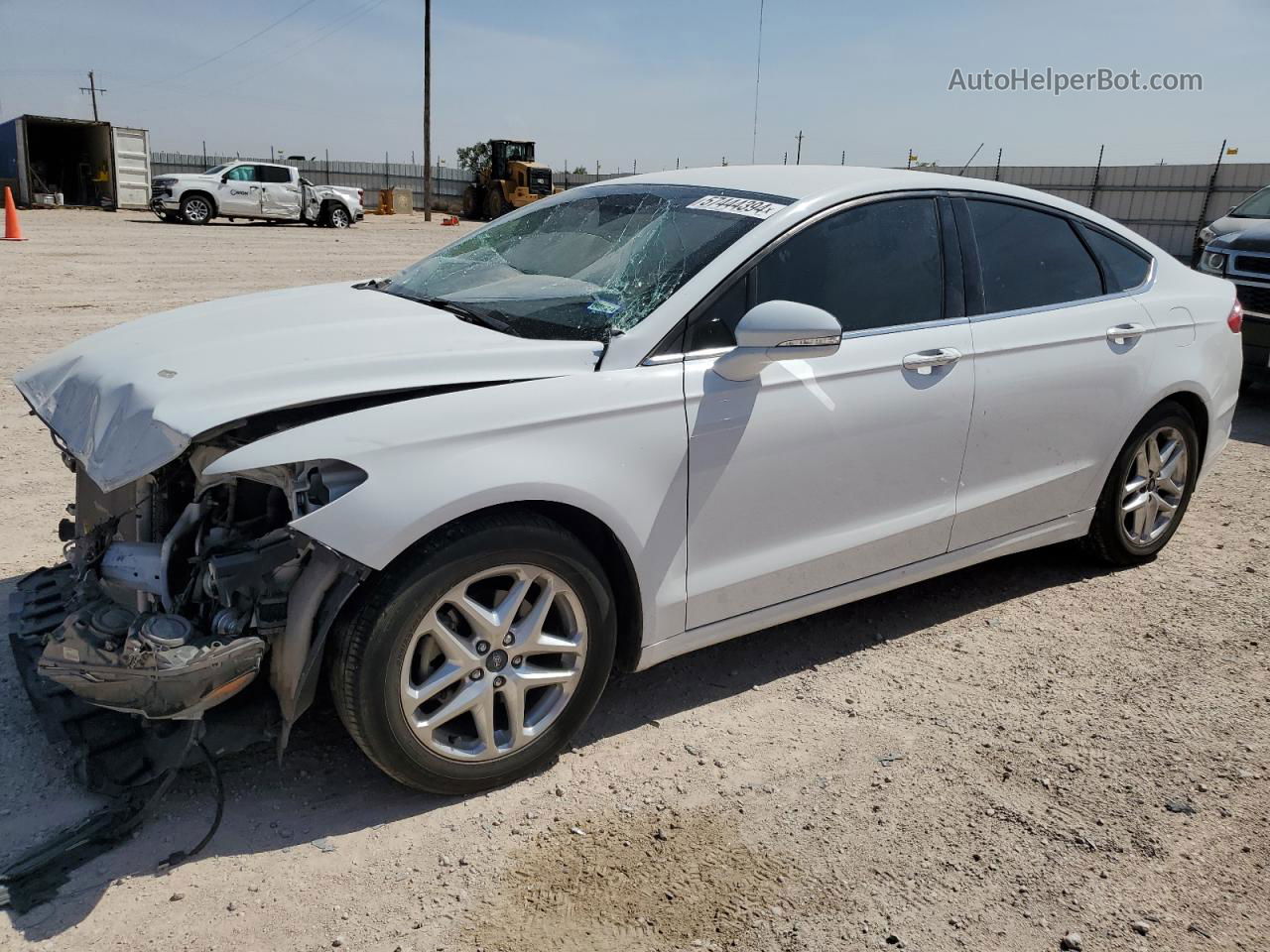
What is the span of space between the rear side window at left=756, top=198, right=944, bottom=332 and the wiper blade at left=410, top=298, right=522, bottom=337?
2.66 feet

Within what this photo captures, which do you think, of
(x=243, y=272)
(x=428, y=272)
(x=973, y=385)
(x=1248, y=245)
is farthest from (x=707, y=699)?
(x=243, y=272)

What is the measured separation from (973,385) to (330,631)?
2.39m

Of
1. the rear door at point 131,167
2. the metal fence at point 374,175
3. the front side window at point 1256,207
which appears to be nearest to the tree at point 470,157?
the metal fence at point 374,175

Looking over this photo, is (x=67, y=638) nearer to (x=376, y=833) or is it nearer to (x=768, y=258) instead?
(x=376, y=833)

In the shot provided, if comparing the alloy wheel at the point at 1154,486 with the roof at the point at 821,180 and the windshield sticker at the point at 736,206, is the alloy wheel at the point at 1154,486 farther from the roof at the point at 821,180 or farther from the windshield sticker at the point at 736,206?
the windshield sticker at the point at 736,206

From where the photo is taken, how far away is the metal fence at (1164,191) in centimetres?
2278

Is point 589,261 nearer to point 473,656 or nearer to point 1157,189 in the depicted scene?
point 473,656

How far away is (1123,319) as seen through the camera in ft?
13.9

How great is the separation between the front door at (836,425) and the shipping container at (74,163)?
3380 centimetres

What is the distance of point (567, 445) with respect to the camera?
2793mm

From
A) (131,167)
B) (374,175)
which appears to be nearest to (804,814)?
(131,167)

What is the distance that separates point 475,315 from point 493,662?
3.86 ft

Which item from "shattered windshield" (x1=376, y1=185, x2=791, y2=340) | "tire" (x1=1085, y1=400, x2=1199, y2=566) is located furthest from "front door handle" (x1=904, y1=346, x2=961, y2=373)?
"tire" (x1=1085, y1=400, x2=1199, y2=566)

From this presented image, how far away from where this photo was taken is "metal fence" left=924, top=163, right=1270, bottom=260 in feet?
74.7
